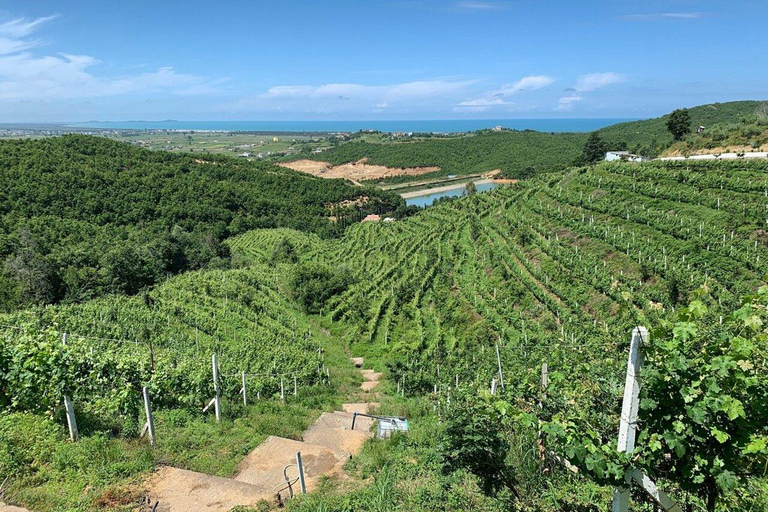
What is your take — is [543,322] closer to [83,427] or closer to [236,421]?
[236,421]

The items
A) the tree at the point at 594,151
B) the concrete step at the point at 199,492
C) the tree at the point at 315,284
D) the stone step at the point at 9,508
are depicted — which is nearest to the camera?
the stone step at the point at 9,508

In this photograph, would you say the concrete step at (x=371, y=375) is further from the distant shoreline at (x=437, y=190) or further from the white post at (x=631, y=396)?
the distant shoreline at (x=437, y=190)

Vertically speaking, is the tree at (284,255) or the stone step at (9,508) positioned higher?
the stone step at (9,508)

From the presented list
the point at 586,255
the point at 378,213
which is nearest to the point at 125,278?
the point at 586,255

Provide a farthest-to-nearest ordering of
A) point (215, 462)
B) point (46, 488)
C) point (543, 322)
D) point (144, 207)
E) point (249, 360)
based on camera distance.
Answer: point (144, 207)
point (543, 322)
point (249, 360)
point (215, 462)
point (46, 488)

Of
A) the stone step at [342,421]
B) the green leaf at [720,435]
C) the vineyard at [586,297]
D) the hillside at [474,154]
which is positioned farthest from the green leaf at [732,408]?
the hillside at [474,154]

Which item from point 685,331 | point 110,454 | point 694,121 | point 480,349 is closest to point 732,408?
point 685,331

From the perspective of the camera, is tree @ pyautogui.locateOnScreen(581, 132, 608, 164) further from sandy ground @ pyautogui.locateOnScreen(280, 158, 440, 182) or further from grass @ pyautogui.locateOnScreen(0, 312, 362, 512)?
sandy ground @ pyautogui.locateOnScreen(280, 158, 440, 182)
